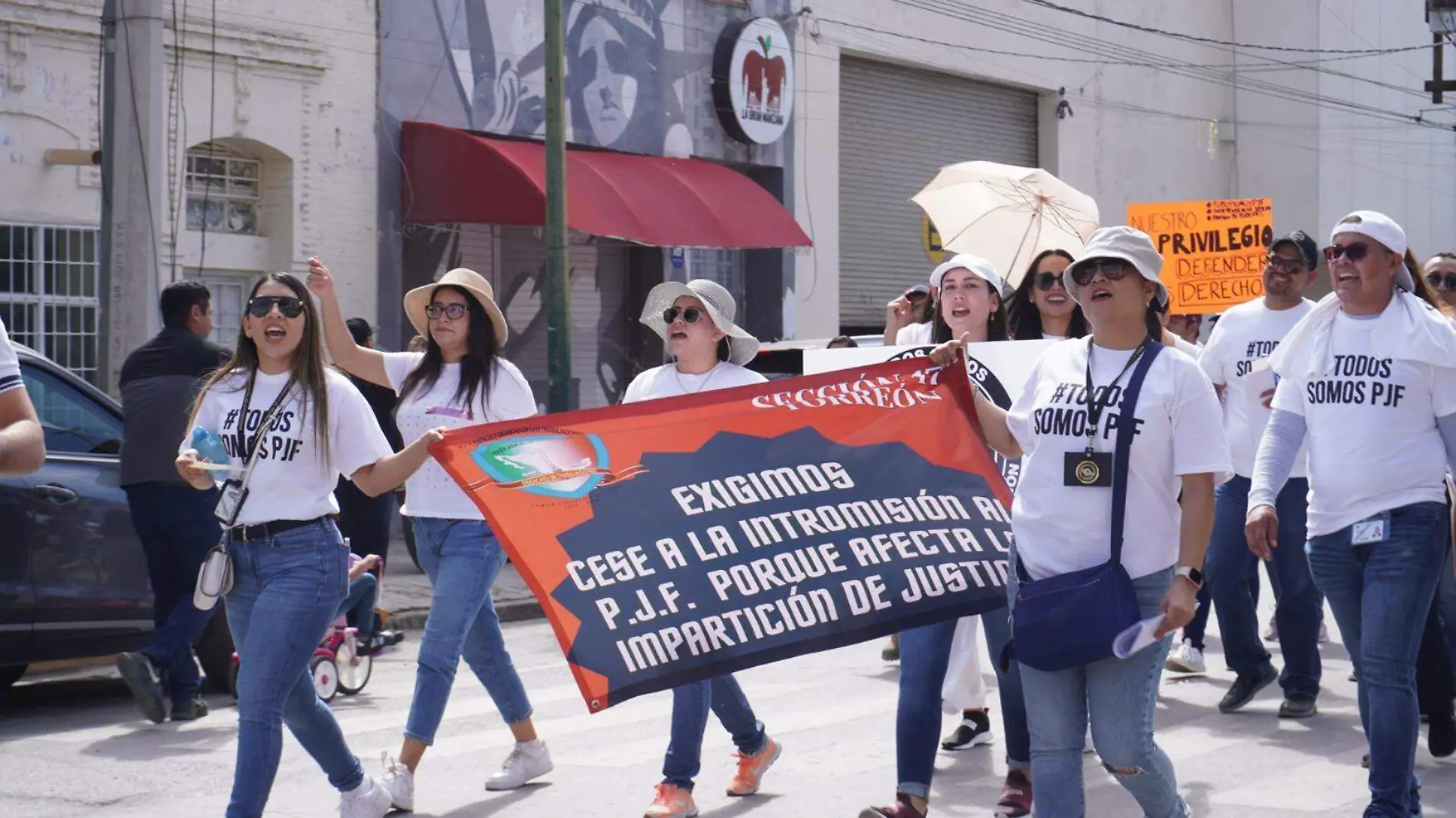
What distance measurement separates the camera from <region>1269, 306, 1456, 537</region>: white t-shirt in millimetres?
5973

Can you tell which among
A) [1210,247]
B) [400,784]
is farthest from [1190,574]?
[1210,247]

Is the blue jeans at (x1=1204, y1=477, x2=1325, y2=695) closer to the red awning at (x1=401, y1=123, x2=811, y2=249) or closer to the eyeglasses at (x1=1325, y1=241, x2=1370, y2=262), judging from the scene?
the eyeglasses at (x1=1325, y1=241, x2=1370, y2=262)

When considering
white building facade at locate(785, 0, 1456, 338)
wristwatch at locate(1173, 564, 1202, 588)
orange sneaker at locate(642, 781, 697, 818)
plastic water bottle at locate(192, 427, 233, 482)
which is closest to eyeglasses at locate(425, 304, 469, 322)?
plastic water bottle at locate(192, 427, 233, 482)

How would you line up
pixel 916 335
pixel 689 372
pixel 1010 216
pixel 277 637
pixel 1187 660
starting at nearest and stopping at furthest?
1. pixel 277 637
2. pixel 689 372
3. pixel 916 335
4. pixel 1187 660
5. pixel 1010 216

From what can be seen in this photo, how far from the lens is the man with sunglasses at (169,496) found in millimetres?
9055

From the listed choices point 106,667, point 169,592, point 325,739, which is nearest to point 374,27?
point 106,667

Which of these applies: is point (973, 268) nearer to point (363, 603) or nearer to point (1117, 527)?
point (1117, 527)

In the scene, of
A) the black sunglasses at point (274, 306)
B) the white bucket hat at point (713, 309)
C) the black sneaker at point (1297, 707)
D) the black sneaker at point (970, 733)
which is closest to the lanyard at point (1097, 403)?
the white bucket hat at point (713, 309)

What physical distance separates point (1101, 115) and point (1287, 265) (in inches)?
899

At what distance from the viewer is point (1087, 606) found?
4.86 meters

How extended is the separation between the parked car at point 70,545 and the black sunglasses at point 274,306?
130 inches

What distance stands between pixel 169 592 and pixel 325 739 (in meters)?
3.42

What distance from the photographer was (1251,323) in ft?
28.7

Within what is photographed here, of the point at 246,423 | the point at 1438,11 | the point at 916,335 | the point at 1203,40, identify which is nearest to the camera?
the point at 246,423
